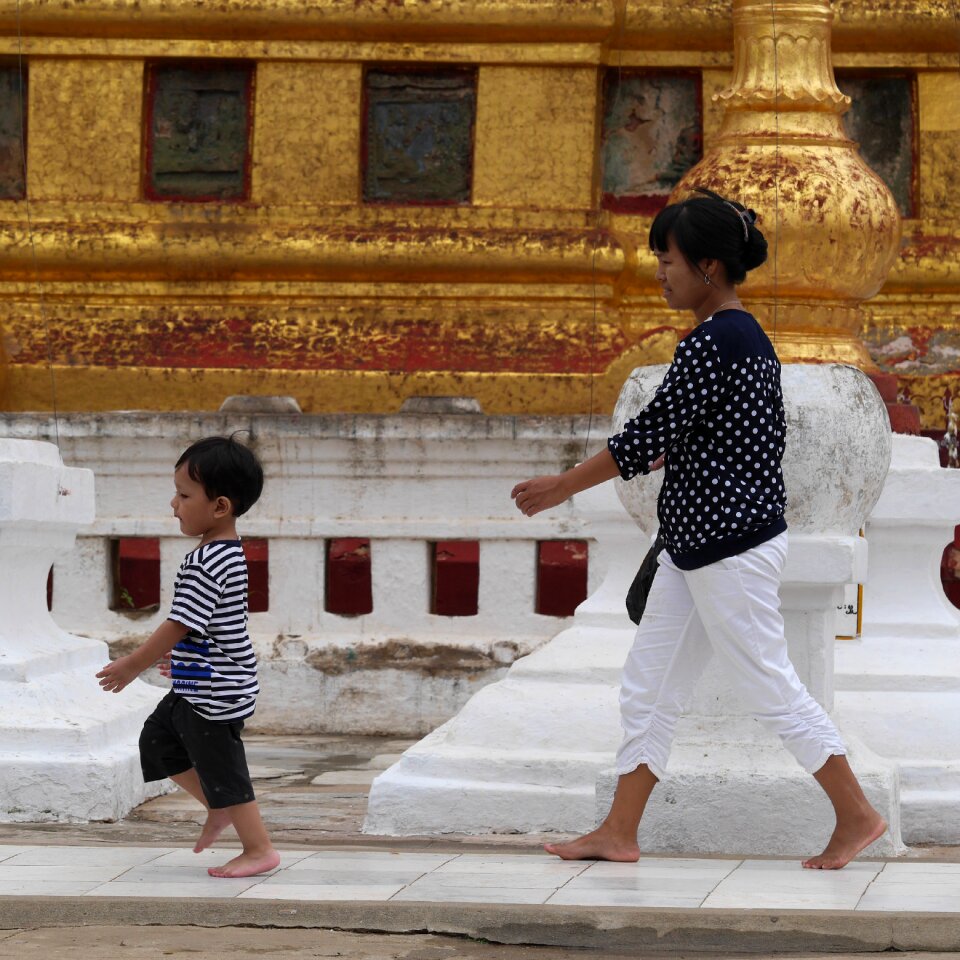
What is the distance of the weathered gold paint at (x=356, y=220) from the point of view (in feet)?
24.7

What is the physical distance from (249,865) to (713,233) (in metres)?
1.51

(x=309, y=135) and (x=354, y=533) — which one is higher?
(x=309, y=135)

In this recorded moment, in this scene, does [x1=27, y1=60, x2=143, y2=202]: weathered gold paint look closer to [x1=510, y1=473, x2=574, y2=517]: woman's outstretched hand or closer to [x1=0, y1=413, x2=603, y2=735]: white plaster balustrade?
[x1=0, y1=413, x2=603, y2=735]: white plaster balustrade

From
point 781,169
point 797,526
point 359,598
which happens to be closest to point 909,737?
point 797,526

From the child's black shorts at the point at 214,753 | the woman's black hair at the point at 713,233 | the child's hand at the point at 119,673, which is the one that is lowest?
the child's black shorts at the point at 214,753

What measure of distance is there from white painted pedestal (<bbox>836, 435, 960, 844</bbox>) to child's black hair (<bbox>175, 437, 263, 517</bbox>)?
1.72 meters

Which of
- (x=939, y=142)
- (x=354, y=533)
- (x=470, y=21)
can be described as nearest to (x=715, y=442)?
(x=354, y=533)

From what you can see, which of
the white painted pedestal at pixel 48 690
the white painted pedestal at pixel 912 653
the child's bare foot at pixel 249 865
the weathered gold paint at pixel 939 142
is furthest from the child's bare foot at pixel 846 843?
the weathered gold paint at pixel 939 142

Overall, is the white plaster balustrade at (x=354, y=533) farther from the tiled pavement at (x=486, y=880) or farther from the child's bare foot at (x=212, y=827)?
the child's bare foot at (x=212, y=827)

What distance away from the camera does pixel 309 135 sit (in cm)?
777

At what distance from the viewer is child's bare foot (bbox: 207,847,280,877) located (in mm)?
3918

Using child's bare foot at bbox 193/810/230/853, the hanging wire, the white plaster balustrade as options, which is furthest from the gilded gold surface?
child's bare foot at bbox 193/810/230/853

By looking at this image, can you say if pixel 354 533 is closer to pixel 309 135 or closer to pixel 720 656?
pixel 309 135

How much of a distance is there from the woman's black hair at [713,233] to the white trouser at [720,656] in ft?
1.85
